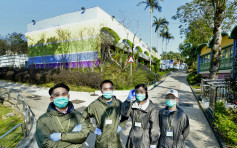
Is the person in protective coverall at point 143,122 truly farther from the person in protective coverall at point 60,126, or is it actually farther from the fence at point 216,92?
the fence at point 216,92

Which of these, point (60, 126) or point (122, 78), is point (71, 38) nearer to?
point (122, 78)

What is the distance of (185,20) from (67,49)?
16.7m

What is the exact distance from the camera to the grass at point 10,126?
14.7ft

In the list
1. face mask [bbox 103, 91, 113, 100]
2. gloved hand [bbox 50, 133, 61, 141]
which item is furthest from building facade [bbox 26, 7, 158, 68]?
gloved hand [bbox 50, 133, 61, 141]

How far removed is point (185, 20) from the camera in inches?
471

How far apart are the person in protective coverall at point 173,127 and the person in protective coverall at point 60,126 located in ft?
4.71

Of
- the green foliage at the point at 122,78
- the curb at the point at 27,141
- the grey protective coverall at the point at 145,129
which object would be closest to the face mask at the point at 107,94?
the grey protective coverall at the point at 145,129

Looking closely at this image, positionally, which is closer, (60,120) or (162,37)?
(60,120)

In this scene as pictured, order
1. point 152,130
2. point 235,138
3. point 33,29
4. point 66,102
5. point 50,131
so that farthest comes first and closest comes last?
point 33,29, point 235,138, point 152,130, point 66,102, point 50,131

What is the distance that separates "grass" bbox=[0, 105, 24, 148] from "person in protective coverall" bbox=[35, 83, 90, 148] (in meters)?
3.39

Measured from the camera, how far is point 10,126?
6031 mm

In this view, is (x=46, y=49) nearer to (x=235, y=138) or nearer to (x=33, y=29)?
(x=33, y=29)

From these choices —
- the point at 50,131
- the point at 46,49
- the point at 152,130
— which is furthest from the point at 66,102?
the point at 46,49

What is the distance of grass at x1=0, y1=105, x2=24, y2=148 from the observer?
4.49 meters
